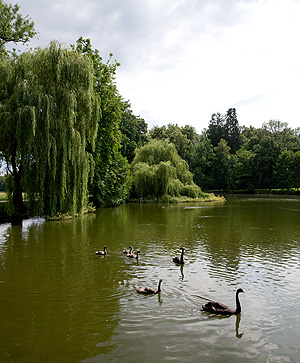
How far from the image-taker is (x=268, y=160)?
6844cm

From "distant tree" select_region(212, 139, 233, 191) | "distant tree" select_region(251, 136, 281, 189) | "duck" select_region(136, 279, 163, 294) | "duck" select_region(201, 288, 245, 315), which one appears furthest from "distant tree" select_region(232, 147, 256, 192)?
"duck" select_region(201, 288, 245, 315)

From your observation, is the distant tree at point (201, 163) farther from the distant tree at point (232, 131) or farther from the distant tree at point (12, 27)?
the distant tree at point (12, 27)

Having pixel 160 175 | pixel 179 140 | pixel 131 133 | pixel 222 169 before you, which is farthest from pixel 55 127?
pixel 222 169

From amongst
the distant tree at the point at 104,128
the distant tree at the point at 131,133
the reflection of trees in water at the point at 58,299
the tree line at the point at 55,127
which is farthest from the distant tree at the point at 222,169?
the reflection of trees in water at the point at 58,299

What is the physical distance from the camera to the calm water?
16.1ft

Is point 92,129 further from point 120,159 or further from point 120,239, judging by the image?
point 120,159

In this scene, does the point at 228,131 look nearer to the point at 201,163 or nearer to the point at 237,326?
the point at 201,163

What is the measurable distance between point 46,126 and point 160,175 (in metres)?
22.4

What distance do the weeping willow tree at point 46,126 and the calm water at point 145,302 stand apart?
498cm

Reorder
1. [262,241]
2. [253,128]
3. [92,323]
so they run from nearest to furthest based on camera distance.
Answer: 1. [92,323]
2. [262,241]
3. [253,128]

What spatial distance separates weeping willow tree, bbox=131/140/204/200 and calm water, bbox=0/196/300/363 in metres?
24.9

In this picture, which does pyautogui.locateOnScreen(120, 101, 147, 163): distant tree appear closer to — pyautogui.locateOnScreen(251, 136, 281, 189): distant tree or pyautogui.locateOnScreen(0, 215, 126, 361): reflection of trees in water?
pyautogui.locateOnScreen(251, 136, 281, 189): distant tree

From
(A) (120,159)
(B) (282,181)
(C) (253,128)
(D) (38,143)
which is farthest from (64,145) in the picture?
(C) (253,128)

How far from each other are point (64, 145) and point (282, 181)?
186 ft
